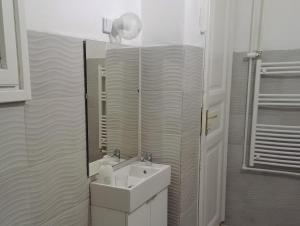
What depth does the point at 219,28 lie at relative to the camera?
6.40 ft

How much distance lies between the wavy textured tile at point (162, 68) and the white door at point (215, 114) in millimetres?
283

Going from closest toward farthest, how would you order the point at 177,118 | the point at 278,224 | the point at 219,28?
the point at 177,118 → the point at 219,28 → the point at 278,224

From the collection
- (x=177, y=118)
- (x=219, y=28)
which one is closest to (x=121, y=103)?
(x=177, y=118)

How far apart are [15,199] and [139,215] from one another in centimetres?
61

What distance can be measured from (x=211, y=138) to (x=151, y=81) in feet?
2.19

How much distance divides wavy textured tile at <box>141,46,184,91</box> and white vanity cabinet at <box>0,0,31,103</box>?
2.66 feet

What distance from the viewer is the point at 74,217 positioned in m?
1.25

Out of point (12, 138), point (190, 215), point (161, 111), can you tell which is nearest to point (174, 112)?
point (161, 111)

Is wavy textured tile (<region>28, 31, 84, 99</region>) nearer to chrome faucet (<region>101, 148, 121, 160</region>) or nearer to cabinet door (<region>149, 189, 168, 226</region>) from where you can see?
chrome faucet (<region>101, 148, 121, 160</region>)

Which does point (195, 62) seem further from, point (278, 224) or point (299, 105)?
point (278, 224)

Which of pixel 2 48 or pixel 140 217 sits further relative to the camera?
pixel 140 217

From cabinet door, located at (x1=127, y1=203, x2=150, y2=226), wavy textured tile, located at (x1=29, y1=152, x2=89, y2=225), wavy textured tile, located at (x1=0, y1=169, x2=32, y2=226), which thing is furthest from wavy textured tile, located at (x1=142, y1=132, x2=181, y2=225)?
wavy textured tile, located at (x1=0, y1=169, x2=32, y2=226)

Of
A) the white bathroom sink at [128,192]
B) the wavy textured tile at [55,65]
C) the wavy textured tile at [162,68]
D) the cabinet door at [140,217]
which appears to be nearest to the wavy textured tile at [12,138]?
the wavy textured tile at [55,65]

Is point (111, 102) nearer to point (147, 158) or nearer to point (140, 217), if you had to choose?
point (147, 158)
